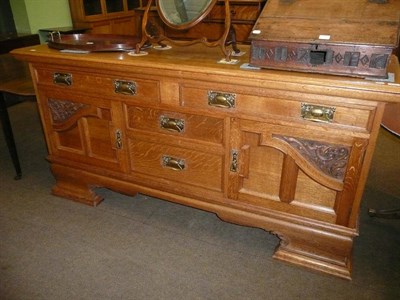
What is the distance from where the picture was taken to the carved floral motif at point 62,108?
1.96m

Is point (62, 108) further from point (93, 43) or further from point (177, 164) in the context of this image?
point (177, 164)

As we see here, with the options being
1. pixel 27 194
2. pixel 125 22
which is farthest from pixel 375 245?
pixel 125 22

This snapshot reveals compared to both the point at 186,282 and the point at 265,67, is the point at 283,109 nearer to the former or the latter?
the point at 265,67

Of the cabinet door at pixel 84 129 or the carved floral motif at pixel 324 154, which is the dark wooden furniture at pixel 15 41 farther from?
the carved floral motif at pixel 324 154

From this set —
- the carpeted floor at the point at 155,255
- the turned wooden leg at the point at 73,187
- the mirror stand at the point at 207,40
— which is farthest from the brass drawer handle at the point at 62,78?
the carpeted floor at the point at 155,255

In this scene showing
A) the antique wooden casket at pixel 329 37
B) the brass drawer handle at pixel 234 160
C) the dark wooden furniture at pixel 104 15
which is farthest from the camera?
the dark wooden furniture at pixel 104 15

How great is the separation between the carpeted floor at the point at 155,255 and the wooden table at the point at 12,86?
0.31 meters

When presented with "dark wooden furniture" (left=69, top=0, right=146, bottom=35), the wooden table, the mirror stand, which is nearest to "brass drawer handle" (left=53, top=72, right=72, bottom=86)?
the wooden table

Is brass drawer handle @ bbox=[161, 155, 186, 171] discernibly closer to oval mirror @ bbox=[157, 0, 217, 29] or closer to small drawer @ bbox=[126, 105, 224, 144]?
small drawer @ bbox=[126, 105, 224, 144]

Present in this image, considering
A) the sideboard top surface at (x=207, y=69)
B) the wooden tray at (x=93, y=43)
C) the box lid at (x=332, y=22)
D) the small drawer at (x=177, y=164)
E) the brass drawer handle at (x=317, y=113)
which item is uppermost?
the box lid at (x=332, y=22)

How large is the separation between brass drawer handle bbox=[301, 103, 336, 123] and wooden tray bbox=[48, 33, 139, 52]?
1003 millimetres

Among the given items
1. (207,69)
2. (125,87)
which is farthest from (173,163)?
(207,69)

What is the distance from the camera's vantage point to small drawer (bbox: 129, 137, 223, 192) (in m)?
1.74

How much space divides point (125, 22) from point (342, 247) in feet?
16.5
